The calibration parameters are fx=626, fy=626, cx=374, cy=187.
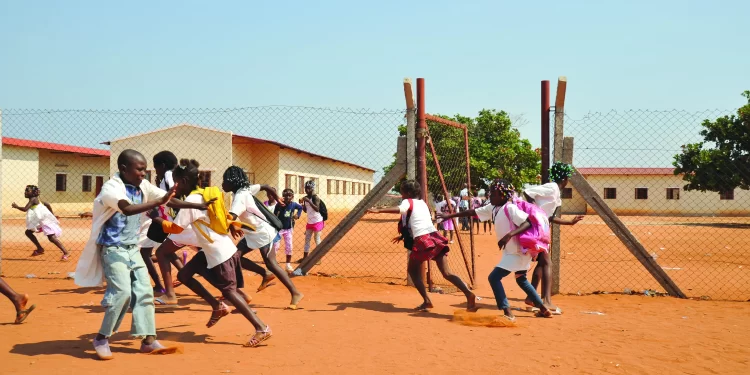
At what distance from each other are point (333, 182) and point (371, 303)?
1017 inches

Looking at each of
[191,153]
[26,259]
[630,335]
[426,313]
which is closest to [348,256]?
[26,259]

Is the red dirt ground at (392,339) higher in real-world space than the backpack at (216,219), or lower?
lower

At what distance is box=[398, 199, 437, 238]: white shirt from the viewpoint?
6.70m

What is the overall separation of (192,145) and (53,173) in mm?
7572

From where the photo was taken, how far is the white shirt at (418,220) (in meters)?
6.70

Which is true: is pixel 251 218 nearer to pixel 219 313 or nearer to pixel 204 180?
pixel 204 180

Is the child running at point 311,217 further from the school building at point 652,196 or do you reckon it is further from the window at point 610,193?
the window at point 610,193

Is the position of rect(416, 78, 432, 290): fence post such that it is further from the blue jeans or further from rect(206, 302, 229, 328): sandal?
rect(206, 302, 229, 328): sandal

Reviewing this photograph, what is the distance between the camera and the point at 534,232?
20.9 ft

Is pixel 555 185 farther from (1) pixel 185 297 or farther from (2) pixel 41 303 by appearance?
(2) pixel 41 303

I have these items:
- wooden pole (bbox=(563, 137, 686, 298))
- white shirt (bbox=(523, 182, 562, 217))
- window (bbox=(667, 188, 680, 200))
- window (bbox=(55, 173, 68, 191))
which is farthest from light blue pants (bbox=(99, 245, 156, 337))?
window (bbox=(667, 188, 680, 200))

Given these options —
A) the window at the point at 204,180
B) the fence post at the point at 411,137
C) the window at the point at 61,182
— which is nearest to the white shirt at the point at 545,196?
the fence post at the point at 411,137

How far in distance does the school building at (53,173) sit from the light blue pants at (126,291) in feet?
81.1

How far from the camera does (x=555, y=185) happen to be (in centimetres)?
707
